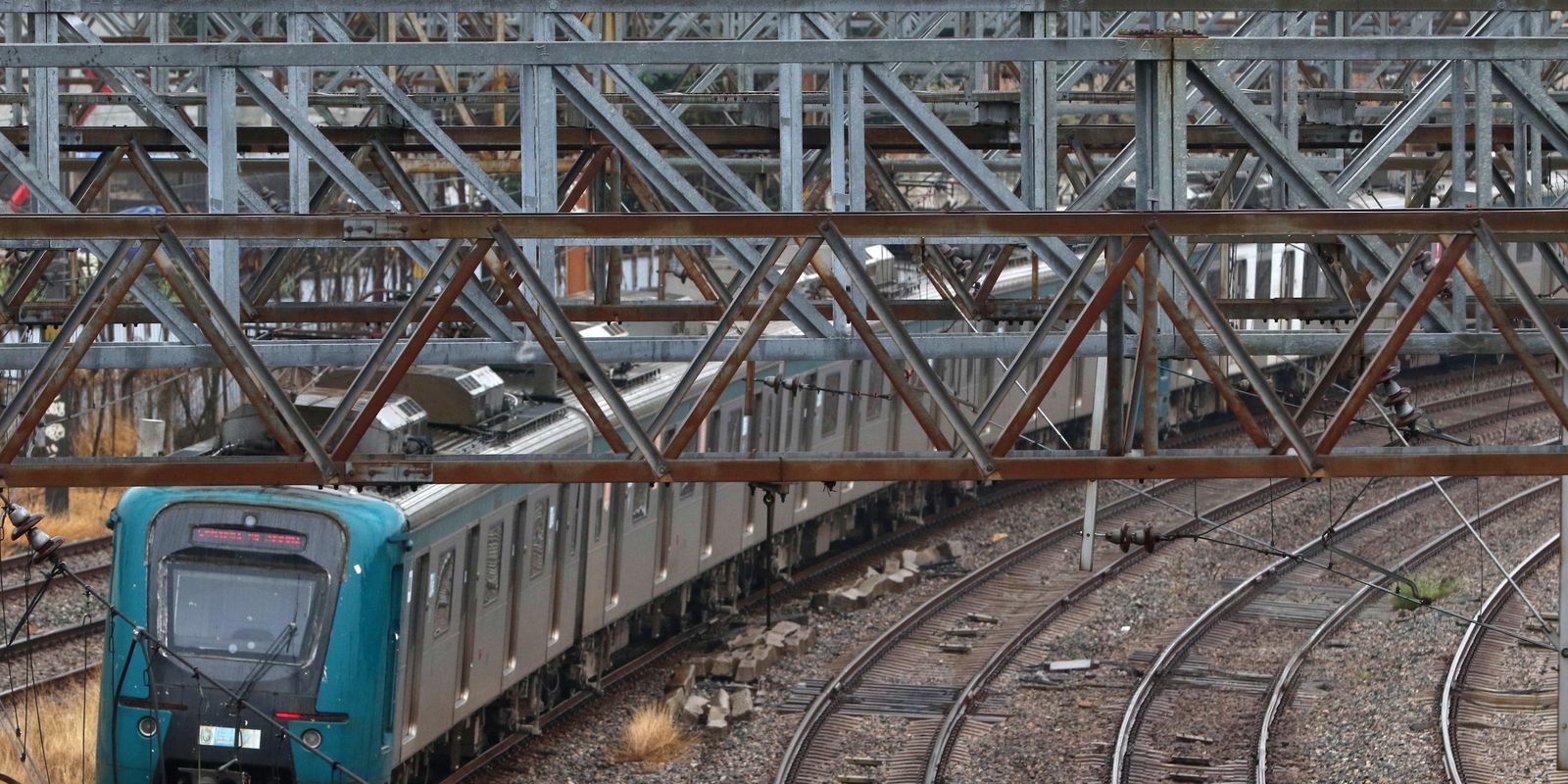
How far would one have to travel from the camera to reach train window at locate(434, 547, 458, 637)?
42.5ft

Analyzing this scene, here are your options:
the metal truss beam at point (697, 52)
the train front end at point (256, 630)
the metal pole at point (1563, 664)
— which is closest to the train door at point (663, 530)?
the train front end at point (256, 630)

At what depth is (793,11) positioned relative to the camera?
928cm

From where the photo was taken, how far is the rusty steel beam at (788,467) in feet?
24.3

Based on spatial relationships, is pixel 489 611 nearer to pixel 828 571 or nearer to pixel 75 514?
pixel 828 571

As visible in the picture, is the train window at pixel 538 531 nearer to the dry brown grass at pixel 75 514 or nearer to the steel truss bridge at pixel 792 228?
the steel truss bridge at pixel 792 228

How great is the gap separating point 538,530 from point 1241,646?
267 inches

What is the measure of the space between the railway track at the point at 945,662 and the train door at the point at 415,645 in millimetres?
2887

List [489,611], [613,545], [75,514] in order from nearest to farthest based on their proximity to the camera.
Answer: [489,611], [613,545], [75,514]

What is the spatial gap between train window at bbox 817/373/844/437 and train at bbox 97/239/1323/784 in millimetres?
3573

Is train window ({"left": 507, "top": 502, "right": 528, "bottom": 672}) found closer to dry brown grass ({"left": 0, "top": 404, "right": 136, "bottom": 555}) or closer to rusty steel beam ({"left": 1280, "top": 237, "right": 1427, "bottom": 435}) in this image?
rusty steel beam ({"left": 1280, "top": 237, "right": 1427, "bottom": 435})

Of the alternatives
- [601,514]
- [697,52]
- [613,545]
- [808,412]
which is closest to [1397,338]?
[697,52]

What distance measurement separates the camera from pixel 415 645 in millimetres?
12625

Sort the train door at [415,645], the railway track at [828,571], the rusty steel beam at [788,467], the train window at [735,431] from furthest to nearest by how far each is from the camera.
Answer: the train window at [735,431], the railway track at [828,571], the train door at [415,645], the rusty steel beam at [788,467]

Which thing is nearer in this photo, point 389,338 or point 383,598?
point 389,338
